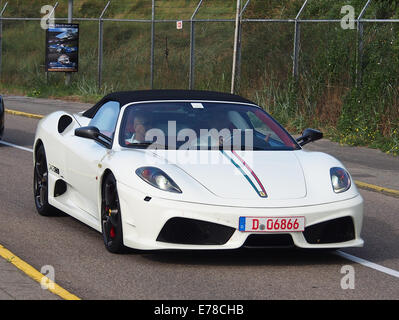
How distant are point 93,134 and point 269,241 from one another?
2139 mm

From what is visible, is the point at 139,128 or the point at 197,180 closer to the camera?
the point at 197,180

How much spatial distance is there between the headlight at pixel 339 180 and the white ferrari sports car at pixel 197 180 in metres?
0.01

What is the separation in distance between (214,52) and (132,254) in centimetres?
2600

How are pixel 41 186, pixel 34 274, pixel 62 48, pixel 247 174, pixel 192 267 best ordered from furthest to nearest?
pixel 62 48 < pixel 41 186 < pixel 247 174 < pixel 192 267 < pixel 34 274

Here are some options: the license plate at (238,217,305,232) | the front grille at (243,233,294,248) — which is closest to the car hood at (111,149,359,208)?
the license plate at (238,217,305,232)

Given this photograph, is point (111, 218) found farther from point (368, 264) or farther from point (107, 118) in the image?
point (368, 264)

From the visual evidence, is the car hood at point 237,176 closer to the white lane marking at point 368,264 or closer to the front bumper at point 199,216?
the front bumper at point 199,216

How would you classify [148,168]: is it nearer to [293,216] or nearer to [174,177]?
[174,177]

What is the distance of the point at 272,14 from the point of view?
32.8m

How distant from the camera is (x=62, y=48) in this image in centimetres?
3114

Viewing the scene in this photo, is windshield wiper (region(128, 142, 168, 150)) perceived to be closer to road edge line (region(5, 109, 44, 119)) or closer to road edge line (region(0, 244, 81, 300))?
road edge line (region(0, 244, 81, 300))

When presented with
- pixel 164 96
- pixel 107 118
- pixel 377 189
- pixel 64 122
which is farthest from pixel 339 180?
pixel 377 189

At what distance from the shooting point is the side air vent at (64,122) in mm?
10297
